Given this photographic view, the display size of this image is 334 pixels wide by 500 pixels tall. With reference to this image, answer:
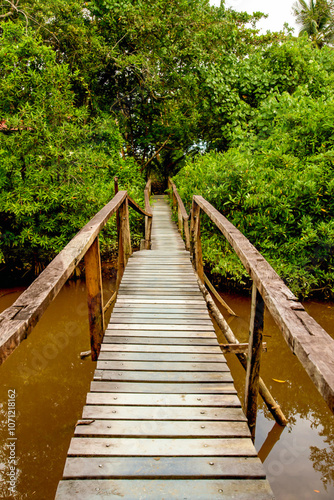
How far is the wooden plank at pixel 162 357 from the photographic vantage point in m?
2.30

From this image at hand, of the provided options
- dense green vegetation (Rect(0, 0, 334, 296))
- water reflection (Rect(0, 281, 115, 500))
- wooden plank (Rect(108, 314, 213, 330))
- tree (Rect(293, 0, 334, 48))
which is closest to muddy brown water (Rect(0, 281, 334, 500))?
water reflection (Rect(0, 281, 115, 500))

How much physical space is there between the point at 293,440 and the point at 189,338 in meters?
1.80

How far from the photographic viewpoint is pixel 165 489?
1.33 meters

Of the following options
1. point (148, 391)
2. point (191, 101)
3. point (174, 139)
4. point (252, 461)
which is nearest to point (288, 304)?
point (252, 461)

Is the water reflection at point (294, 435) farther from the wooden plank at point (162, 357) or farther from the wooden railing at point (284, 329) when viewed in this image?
the wooden plank at point (162, 357)

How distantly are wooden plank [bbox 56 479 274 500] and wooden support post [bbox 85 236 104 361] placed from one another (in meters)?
1.57

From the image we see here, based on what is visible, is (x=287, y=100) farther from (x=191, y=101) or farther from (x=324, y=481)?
(x=324, y=481)

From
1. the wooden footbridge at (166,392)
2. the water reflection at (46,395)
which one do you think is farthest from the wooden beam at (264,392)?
the water reflection at (46,395)

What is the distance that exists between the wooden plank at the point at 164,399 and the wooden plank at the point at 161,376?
0.14 meters

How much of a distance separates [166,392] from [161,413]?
0.63 ft

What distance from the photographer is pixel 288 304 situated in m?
1.37

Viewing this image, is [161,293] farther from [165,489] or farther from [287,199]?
[287,199]

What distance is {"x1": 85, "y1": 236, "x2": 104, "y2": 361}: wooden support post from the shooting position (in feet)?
8.96

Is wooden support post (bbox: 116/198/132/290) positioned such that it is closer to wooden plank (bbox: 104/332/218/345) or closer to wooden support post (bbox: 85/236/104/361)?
wooden support post (bbox: 85/236/104/361)
